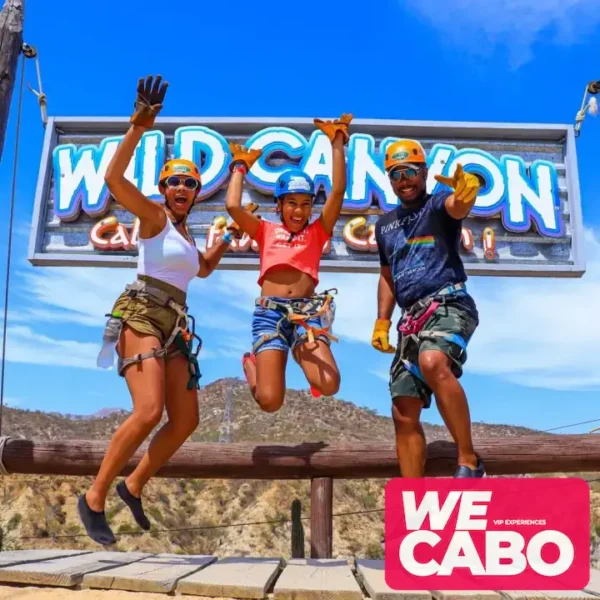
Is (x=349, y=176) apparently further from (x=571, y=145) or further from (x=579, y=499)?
(x=579, y=499)

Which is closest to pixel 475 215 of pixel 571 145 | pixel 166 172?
pixel 571 145

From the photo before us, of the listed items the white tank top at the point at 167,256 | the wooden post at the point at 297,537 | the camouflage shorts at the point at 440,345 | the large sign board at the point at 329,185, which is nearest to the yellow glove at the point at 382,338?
the camouflage shorts at the point at 440,345

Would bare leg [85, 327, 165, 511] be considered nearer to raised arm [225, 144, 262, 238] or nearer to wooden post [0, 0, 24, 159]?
raised arm [225, 144, 262, 238]

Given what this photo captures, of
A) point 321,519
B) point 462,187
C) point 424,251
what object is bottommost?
point 321,519

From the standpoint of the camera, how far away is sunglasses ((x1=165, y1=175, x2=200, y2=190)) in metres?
4.17

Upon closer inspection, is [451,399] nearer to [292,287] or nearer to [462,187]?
[462,187]

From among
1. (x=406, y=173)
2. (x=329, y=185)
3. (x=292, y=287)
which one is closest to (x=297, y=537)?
(x=292, y=287)

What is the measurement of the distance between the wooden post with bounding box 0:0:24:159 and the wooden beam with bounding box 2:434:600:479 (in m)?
2.26

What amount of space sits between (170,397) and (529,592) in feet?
7.07

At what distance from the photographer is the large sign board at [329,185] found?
25.4 feet

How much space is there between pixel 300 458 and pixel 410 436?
119 cm

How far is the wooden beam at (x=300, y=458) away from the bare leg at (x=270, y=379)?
731 mm

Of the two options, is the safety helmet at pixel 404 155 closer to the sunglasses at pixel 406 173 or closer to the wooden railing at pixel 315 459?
the sunglasses at pixel 406 173

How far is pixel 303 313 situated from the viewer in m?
4.32
